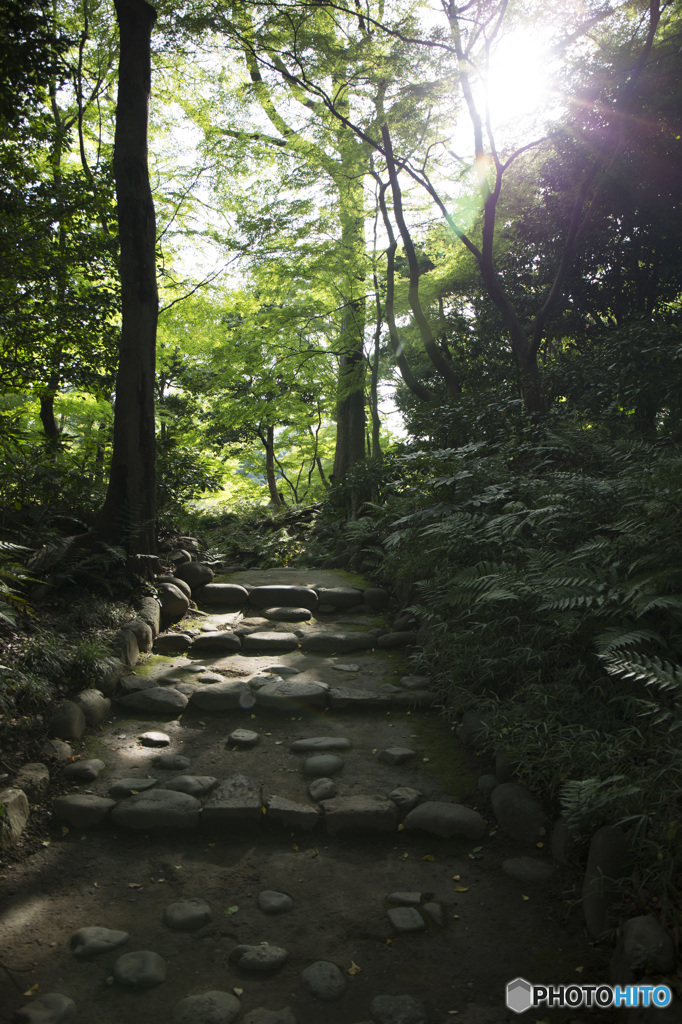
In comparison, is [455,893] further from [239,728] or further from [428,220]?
[428,220]

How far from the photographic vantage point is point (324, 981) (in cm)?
215

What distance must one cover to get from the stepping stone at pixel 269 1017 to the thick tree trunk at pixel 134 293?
4587 mm

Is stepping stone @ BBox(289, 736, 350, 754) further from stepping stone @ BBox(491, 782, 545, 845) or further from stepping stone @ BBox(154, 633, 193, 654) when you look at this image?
stepping stone @ BBox(154, 633, 193, 654)

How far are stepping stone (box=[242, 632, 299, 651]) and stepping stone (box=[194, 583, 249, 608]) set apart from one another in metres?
1.21

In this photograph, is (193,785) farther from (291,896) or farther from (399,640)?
(399,640)

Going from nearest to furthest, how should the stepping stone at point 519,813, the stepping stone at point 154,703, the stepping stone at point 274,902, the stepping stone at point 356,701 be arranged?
the stepping stone at point 274,902 < the stepping stone at point 519,813 < the stepping stone at point 154,703 < the stepping stone at point 356,701

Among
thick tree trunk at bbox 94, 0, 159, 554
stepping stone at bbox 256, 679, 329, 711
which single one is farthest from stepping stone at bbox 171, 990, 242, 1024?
thick tree trunk at bbox 94, 0, 159, 554

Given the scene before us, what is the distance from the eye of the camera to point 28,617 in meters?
4.38

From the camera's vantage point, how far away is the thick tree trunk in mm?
6133

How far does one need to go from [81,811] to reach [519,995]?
220cm

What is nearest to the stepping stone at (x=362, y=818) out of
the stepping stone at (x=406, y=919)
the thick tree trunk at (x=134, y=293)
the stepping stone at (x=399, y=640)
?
the stepping stone at (x=406, y=919)

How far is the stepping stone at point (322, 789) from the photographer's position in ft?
10.6

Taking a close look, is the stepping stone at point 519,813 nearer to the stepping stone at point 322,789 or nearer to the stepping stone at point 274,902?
the stepping stone at point 322,789

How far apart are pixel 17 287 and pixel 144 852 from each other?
6903 mm
